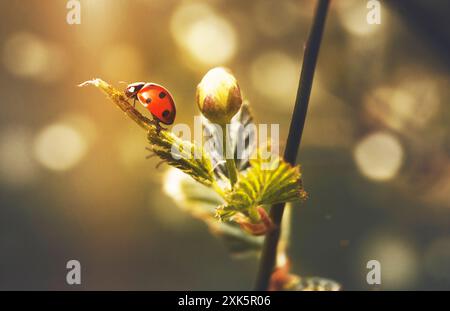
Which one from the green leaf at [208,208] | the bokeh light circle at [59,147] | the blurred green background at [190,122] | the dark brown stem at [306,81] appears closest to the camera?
the dark brown stem at [306,81]

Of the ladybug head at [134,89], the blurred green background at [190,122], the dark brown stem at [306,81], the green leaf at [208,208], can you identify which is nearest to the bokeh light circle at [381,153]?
the blurred green background at [190,122]

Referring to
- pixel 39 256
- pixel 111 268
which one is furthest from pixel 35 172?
pixel 111 268

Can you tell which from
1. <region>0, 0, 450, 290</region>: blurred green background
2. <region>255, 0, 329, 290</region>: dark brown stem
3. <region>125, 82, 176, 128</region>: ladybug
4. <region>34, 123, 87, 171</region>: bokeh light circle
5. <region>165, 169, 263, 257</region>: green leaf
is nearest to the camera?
<region>255, 0, 329, 290</region>: dark brown stem

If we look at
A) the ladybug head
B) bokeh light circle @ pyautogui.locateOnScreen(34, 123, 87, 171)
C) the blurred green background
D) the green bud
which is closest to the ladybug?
the ladybug head

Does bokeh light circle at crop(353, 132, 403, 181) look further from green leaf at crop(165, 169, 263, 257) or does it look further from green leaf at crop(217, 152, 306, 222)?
green leaf at crop(217, 152, 306, 222)

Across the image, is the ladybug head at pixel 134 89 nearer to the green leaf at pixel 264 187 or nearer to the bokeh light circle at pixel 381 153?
the green leaf at pixel 264 187

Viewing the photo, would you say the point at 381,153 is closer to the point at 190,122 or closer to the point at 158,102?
the point at 190,122
